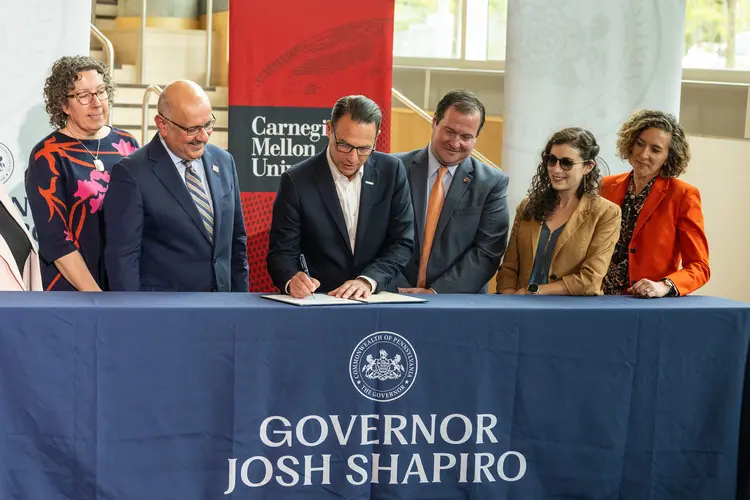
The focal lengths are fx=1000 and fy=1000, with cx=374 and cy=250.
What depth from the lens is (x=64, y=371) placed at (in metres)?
2.90

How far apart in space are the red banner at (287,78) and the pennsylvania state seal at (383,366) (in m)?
1.57

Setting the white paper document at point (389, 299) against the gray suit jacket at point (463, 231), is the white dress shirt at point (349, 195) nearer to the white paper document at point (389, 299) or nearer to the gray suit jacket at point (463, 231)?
the gray suit jacket at point (463, 231)

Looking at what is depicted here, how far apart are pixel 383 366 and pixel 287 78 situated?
1888mm

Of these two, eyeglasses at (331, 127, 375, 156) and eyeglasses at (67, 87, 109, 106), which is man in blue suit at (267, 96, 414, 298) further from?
eyeglasses at (67, 87, 109, 106)

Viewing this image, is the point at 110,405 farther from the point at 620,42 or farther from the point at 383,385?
the point at 620,42

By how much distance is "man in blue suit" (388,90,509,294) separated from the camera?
374cm

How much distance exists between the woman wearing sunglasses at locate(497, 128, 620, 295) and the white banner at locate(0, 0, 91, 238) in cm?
237

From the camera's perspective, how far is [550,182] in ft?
11.9

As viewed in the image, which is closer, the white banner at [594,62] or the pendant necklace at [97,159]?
the pendant necklace at [97,159]

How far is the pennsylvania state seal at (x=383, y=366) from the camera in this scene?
9.98ft

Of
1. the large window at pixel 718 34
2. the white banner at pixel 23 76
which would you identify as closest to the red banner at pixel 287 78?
the white banner at pixel 23 76

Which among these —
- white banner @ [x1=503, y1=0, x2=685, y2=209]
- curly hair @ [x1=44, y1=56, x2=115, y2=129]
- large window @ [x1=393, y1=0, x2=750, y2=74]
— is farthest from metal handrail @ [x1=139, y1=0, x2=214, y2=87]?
curly hair @ [x1=44, y1=56, x2=115, y2=129]

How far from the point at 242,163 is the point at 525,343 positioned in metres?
1.89

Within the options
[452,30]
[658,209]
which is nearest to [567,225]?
[658,209]
